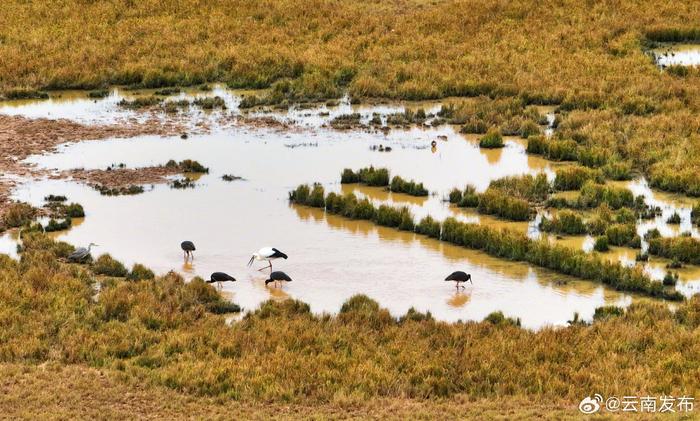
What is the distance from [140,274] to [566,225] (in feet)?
27.4

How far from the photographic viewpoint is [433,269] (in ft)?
69.5

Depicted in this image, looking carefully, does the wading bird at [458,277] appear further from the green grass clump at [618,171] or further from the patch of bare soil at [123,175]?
the patch of bare soil at [123,175]

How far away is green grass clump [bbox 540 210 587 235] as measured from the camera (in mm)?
22617

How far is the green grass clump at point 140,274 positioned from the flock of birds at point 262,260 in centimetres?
104

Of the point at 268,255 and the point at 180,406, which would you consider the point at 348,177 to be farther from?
the point at 180,406

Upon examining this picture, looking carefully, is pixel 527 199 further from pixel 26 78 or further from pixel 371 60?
pixel 26 78

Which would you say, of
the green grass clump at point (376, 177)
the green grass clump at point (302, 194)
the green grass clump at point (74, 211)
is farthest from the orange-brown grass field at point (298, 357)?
the green grass clump at point (376, 177)

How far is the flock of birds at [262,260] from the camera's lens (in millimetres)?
19672

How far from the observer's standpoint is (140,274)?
65.9 ft

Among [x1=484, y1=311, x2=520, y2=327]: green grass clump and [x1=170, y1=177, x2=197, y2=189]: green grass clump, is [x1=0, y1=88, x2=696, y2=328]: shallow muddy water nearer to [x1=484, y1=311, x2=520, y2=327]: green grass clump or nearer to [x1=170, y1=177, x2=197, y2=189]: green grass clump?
[x1=170, y1=177, x2=197, y2=189]: green grass clump

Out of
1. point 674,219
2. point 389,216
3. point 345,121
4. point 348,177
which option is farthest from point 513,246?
point 345,121

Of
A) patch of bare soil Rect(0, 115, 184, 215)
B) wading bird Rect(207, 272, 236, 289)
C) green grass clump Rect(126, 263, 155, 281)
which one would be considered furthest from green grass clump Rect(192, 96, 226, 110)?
wading bird Rect(207, 272, 236, 289)

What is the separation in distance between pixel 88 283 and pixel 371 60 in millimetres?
19760

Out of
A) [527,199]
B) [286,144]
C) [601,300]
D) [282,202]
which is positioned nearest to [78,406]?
[601,300]
